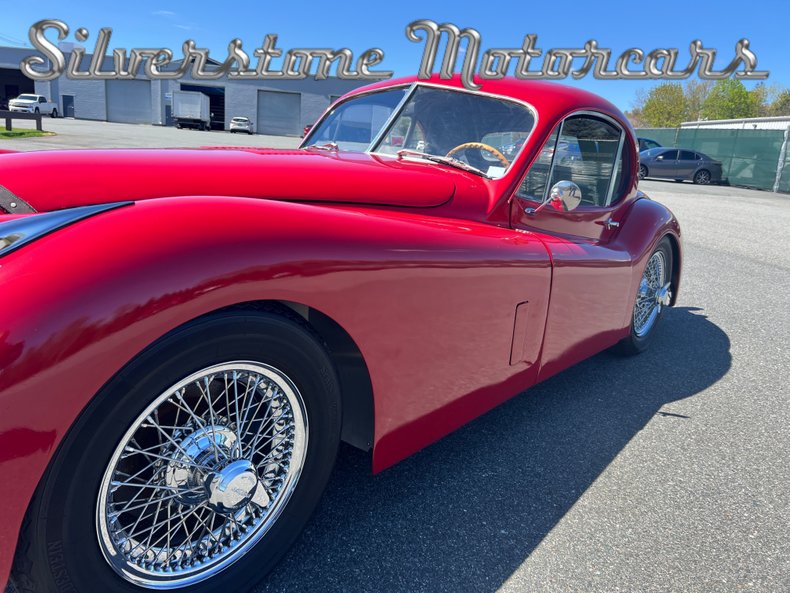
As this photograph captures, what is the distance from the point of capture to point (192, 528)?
1.69 metres

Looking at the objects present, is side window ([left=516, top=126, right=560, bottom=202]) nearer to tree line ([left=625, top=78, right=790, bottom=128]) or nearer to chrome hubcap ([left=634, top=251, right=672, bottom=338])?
chrome hubcap ([left=634, top=251, right=672, bottom=338])

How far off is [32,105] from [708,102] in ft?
195

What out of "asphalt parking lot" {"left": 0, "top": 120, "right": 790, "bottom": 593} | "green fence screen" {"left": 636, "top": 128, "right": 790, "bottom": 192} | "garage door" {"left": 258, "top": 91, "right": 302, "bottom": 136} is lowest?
"asphalt parking lot" {"left": 0, "top": 120, "right": 790, "bottom": 593}

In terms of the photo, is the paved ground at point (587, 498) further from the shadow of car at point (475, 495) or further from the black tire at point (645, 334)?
the black tire at point (645, 334)

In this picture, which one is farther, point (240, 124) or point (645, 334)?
point (240, 124)

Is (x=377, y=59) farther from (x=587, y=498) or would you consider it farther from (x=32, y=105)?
(x=32, y=105)

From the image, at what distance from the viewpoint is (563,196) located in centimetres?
282

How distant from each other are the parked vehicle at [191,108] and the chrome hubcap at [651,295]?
42188 millimetres

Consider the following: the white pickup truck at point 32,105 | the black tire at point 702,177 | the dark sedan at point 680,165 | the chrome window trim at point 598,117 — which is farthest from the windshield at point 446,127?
the white pickup truck at point 32,105

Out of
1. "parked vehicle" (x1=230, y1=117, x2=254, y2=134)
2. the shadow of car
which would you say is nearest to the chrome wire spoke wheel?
the shadow of car

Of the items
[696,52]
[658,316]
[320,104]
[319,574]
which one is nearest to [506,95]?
[658,316]

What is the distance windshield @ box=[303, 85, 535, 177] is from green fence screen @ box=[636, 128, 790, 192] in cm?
2325

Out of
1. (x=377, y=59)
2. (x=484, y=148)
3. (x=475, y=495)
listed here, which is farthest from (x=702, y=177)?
(x=475, y=495)

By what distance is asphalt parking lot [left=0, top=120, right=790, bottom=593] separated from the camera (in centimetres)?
188
